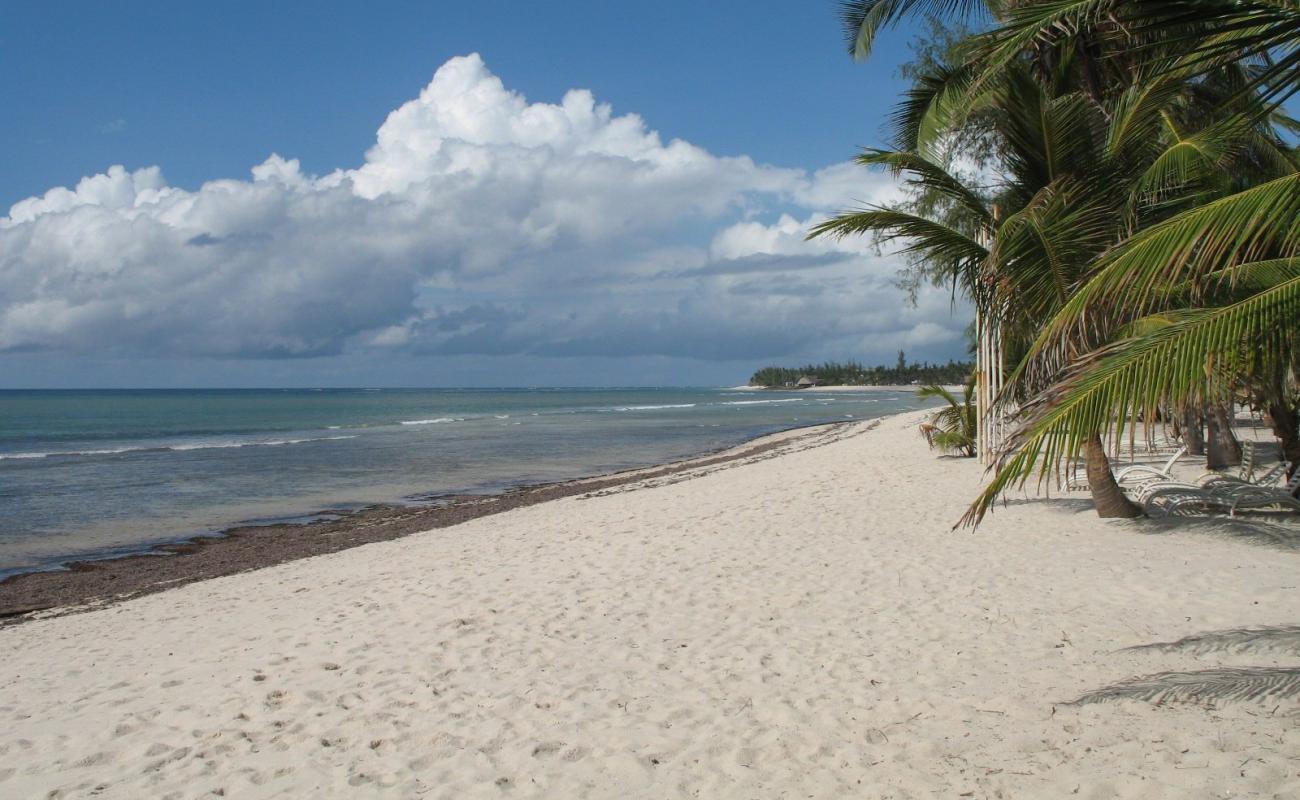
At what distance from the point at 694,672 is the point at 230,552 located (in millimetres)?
9092

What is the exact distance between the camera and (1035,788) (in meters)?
3.33

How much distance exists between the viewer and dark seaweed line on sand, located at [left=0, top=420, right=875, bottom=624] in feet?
30.3

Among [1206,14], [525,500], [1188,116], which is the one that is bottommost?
[525,500]

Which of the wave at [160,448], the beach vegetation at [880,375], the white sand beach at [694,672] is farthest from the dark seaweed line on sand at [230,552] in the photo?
the beach vegetation at [880,375]

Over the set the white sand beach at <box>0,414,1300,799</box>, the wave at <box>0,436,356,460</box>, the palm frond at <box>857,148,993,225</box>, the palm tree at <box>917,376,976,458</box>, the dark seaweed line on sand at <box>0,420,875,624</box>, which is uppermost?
the palm frond at <box>857,148,993,225</box>

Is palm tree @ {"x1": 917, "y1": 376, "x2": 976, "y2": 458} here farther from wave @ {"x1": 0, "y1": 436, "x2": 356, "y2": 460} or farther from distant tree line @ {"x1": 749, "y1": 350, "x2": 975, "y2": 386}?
distant tree line @ {"x1": 749, "y1": 350, "x2": 975, "y2": 386}

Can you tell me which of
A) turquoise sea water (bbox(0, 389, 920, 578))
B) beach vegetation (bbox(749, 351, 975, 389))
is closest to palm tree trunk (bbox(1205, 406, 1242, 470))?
turquoise sea water (bbox(0, 389, 920, 578))

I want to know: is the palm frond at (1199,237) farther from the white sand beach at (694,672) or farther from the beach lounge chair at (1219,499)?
the beach lounge chair at (1219,499)

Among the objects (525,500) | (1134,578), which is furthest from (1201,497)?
(525,500)

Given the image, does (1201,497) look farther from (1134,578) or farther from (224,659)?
(224,659)

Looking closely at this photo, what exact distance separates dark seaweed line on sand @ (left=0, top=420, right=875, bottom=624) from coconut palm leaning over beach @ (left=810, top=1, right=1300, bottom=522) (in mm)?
8225

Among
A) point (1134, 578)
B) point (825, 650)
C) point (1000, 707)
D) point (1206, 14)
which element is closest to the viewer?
point (1206, 14)

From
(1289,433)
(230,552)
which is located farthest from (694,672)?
(230,552)

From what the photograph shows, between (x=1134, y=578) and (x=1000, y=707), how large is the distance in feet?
9.72
